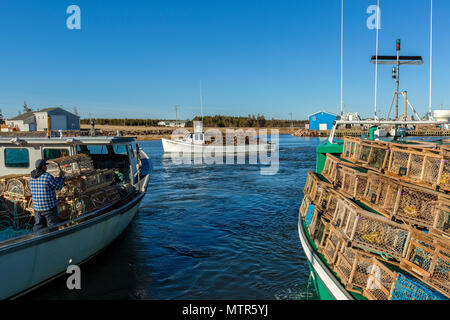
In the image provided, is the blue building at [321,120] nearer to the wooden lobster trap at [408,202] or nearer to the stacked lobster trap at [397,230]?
the stacked lobster trap at [397,230]

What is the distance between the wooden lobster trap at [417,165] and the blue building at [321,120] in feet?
266

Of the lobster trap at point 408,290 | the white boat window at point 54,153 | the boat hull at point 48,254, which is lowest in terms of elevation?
the boat hull at point 48,254

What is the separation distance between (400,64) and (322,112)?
3129 inches

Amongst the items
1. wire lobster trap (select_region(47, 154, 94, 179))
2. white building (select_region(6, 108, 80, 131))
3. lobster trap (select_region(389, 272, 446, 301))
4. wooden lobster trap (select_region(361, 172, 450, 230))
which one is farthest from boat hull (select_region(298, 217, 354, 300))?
white building (select_region(6, 108, 80, 131))

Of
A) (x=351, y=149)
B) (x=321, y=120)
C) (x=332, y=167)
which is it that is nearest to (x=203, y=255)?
(x=332, y=167)

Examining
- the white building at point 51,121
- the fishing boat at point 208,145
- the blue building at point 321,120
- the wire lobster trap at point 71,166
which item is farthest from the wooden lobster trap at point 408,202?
the blue building at point 321,120

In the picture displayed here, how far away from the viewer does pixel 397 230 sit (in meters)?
4.95

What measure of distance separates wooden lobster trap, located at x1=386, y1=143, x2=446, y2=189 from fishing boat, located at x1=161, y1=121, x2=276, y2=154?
3612 cm

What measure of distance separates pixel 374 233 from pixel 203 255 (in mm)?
5730

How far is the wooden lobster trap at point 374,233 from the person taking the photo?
16.1 ft

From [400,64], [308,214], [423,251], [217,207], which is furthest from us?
[217,207]

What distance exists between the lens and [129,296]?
24.3ft
